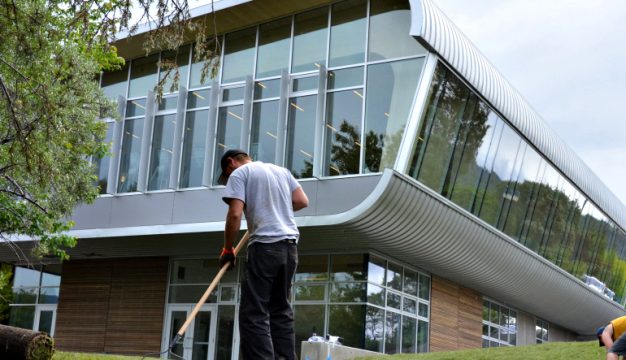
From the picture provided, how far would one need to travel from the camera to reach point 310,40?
21.2 meters

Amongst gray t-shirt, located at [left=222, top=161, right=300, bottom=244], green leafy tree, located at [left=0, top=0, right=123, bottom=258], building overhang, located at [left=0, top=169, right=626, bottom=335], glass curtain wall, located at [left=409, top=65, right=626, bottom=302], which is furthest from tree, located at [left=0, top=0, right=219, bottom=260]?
glass curtain wall, located at [left=409, top=65, right=626, bottom=302]

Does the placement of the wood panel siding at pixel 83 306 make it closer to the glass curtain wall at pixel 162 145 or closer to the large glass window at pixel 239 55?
the glass curtain wall at pixel 162 145

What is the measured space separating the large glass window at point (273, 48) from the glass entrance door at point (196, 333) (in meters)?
6.49

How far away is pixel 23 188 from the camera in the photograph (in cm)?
1606

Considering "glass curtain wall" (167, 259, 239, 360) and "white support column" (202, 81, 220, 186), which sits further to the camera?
"glass curtain wall" (167, 259, 239, 360)

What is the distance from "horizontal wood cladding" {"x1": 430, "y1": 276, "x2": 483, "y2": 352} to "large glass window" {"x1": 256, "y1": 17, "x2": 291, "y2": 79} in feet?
24.3

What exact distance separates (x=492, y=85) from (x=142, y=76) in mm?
9286

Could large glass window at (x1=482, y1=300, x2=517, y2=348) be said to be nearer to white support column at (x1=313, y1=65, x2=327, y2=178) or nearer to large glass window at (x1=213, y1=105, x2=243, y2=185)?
white support column at (x1=313, y1=65, x2=327, y2=178)

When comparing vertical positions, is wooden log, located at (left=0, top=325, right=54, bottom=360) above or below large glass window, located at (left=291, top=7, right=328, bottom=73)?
below

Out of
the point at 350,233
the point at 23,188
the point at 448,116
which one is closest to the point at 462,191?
the point at 448,116

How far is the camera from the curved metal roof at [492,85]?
1902cm

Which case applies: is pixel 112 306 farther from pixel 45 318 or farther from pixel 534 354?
pixel 534 354

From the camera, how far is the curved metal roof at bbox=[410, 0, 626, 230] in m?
19.0

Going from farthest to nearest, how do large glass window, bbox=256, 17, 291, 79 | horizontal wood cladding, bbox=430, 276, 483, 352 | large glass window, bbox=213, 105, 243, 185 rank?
horizontal wood cladding, bbox=430, 276, 483, 352 → large glass window, bbox=213, 105, 243, 185 → large glass window, bbox=256, 17, 291, 79
